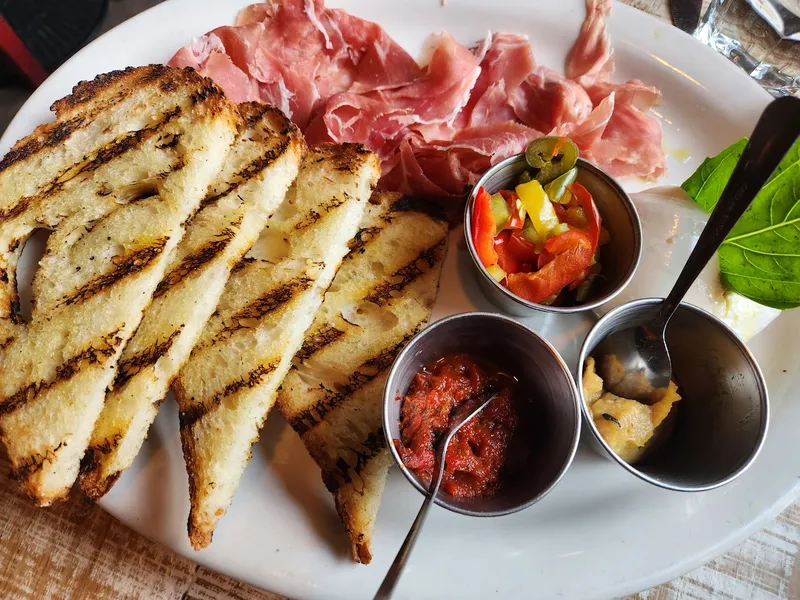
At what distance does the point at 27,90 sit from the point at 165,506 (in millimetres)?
2423

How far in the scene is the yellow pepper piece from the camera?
215cm

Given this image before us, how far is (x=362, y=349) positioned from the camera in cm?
208

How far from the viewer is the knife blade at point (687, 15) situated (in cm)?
293

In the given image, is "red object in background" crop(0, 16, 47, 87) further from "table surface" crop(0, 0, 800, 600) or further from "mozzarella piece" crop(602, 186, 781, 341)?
"mozzarella piece" crop(602, 186, 781, 341)

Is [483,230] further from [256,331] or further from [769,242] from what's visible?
[769,242]

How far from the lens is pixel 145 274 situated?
187cm

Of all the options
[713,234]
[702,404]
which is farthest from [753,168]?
[702,404]

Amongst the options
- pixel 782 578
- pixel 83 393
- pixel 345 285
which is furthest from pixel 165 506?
pixel 782 578

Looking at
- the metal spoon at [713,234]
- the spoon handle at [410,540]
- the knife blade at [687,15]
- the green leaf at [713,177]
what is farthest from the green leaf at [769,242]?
the spoon handle at [410,540]

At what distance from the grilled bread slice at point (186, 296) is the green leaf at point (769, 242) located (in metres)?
1.71

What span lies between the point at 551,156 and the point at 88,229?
1.73m

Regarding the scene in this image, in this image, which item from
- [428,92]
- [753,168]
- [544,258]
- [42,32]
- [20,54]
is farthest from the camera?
[42,32]

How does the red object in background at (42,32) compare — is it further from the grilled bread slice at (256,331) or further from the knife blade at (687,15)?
the knife blade at (687,15)

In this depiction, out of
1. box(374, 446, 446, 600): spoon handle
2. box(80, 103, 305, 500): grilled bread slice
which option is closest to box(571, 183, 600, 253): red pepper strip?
box(374, 446, 446, 600): spoon handle
